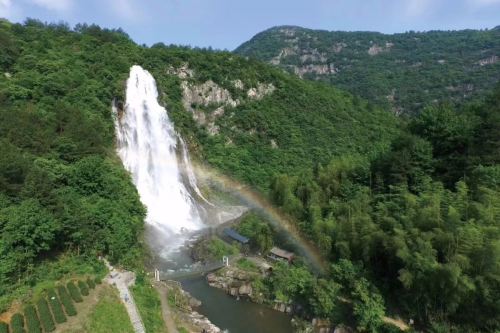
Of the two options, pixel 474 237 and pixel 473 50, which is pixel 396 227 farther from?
pixel 473 50

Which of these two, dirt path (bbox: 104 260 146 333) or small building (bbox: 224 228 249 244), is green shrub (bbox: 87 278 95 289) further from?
small building (bbox: 224 228 249 244)

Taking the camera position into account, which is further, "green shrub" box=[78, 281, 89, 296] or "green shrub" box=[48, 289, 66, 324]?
"green shrub" box=[78, 281, 89, 296]

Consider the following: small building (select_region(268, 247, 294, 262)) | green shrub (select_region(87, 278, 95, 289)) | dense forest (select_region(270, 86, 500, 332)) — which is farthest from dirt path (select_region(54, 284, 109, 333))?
small building (select_region(268, 247, 294, 262))

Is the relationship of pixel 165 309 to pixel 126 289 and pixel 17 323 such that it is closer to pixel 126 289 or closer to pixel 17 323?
pixel 126 289

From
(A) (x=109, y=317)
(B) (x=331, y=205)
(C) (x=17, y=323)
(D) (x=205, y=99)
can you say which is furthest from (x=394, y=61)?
(C) (x=17, y=323)

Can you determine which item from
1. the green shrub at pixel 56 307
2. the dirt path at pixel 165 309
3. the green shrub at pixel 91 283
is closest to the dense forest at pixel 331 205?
the green shrub at pixel 56 307

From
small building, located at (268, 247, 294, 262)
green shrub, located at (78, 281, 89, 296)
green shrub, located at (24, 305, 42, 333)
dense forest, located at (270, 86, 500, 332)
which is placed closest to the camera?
green shrub, located at (24, 305, 42, 333)

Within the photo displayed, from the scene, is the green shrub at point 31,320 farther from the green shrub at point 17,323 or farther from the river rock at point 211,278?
the river rock at point 211,278

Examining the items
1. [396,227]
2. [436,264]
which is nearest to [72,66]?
[396,227]
